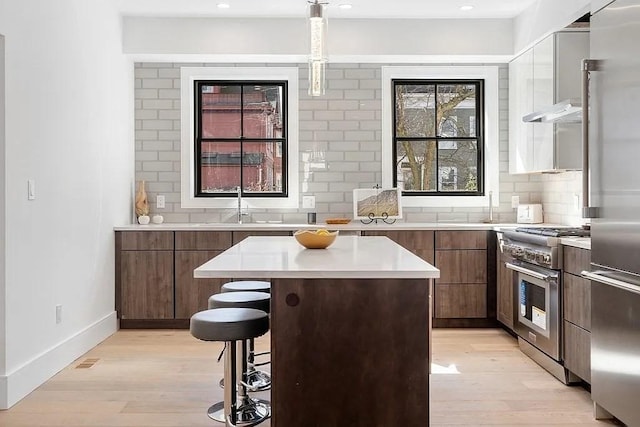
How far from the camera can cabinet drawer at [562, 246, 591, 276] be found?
140 inches

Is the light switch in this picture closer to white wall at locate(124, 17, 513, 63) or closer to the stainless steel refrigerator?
white wall at locate(124, 17, 513, 63)

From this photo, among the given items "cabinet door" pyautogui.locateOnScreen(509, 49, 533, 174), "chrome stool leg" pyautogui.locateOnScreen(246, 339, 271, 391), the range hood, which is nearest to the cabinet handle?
"chrome stool leg" pyautogui.locateOnScreen(246, 339, 271, 391)

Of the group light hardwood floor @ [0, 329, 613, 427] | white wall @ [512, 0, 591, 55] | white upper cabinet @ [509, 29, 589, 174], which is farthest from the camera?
white upper cabinet @ [509, 29, 589, 174]

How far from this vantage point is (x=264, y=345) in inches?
191

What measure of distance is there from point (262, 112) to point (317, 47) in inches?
115

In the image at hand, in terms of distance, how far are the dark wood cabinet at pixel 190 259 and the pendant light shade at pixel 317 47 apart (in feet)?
7.93

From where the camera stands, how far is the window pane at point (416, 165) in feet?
19.8

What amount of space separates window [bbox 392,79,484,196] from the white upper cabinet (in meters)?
0.62

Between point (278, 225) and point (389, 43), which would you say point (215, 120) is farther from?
point (389, 43)

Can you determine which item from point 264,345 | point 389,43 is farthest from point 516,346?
point 389,43

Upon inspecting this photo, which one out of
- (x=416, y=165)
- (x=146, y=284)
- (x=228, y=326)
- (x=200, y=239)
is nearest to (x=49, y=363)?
(x=146, y=284)

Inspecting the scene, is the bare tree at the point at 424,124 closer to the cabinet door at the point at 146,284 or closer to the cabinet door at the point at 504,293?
the cabinet door at the point at 504,293

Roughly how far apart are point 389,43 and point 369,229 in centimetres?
170

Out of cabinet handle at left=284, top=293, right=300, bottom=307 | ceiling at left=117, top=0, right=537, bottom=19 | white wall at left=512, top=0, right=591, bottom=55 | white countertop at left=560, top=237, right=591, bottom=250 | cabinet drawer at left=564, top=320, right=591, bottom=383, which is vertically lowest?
cabinet drawer at left=564, top=320, right=591, bottom=383
